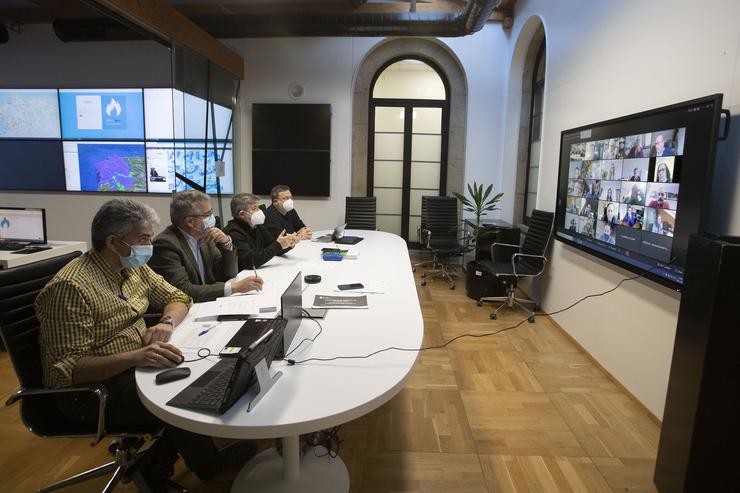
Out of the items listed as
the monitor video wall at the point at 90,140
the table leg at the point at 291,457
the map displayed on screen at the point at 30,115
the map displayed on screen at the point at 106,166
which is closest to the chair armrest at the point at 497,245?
the table leg at the point at 291,457

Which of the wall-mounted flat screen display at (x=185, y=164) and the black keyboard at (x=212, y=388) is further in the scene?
the wall-mounted flat screen display at (x=185, y=164)

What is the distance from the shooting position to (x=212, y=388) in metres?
1.19

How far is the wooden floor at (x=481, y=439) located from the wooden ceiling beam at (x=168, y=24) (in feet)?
8.95

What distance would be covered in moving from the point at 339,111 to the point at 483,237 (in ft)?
8.88

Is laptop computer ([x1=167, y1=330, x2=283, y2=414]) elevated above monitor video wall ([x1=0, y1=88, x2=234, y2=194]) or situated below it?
below

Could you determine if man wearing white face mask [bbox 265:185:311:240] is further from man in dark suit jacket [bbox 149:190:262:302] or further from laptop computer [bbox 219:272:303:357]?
laptop computer [bbox 219:272:303:357]

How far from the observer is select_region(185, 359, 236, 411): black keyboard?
111 centimetres

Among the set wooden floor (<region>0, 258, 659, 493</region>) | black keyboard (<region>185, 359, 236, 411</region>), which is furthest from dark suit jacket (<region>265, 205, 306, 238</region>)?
black keyboard (<region>185, 359, 236, 411</region>)

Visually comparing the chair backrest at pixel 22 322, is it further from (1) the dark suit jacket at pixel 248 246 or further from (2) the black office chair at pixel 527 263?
(2) the black office chair at pixel 527 263

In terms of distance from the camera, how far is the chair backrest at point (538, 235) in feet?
13.1

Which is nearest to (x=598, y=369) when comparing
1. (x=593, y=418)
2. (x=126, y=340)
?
(x=593, y=418)

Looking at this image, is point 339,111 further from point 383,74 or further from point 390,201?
point 390,201

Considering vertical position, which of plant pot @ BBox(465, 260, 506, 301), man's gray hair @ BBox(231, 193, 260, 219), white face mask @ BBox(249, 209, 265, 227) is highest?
man's gray hair @ BBox(231, 193, 260, 219)

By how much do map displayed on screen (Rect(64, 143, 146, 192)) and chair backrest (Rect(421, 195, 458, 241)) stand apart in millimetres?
3925
